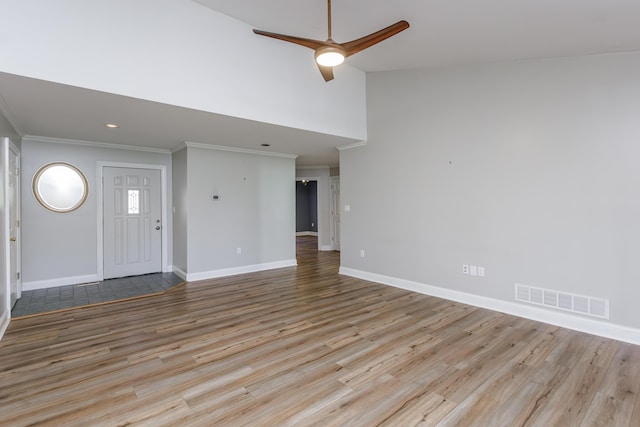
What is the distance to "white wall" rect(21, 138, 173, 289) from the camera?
15.4 ft

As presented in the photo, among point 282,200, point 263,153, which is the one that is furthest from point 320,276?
point 263,153

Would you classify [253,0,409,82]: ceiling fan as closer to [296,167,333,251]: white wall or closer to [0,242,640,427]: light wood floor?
[0,242,640,427]: light wood floor

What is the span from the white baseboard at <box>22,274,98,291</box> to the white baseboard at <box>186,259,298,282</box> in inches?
62.1

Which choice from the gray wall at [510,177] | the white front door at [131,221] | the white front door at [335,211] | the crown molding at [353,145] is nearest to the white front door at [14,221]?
the white front door at [131,221]

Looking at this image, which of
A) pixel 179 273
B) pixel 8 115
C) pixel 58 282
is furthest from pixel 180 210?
pixel 8 115

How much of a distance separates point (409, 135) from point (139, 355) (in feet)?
13.9

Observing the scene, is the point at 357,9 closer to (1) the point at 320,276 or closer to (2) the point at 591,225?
(2) the point at 591,225

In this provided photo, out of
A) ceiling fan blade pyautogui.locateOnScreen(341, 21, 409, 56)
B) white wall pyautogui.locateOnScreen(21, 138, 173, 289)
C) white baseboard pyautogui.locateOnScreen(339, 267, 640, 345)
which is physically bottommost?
white baseboard pyautogui.locateOnScreen(339, 267, 640, 345)

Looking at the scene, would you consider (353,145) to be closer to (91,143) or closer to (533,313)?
(533,313)

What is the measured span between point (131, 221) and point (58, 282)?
1380mm

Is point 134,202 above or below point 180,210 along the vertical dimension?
above

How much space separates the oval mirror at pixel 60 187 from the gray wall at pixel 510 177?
470 centimetres

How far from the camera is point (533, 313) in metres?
3.52

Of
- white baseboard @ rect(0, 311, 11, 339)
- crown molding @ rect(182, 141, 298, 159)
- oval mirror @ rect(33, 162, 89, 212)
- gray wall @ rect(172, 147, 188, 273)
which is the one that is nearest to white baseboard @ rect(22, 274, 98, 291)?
oval mirror @ rect(33, 162, 89, 212)
